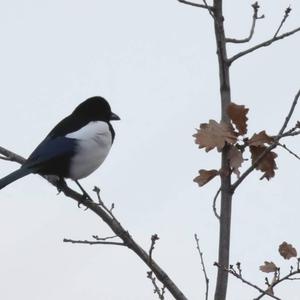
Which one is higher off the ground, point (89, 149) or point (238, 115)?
point (89, 149)

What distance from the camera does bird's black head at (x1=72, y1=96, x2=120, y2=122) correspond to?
670cm

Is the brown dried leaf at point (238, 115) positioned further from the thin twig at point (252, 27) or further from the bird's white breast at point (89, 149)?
the bird's white breast at point (89, 149)

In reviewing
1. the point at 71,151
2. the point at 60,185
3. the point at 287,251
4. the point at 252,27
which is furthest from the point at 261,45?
the point at 71,151

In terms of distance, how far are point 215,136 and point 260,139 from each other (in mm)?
207

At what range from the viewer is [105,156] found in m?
6.21

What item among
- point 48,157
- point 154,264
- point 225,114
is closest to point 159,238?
point 154,264

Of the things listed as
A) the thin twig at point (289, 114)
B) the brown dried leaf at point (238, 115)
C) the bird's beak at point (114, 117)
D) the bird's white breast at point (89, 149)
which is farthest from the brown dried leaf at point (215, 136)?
the bird's beak at point (114, 117)

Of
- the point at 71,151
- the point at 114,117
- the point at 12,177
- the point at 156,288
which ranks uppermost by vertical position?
the point at 114,117

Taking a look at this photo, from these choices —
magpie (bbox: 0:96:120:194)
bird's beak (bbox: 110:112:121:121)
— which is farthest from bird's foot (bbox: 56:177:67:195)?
bird's beak (bbox: 110:112:121:121)

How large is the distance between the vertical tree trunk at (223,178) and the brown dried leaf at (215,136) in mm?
36

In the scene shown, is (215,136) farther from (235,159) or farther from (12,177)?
(12,177)

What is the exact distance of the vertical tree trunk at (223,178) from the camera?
276cm

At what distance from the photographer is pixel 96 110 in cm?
679

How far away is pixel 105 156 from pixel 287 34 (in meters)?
3.10
